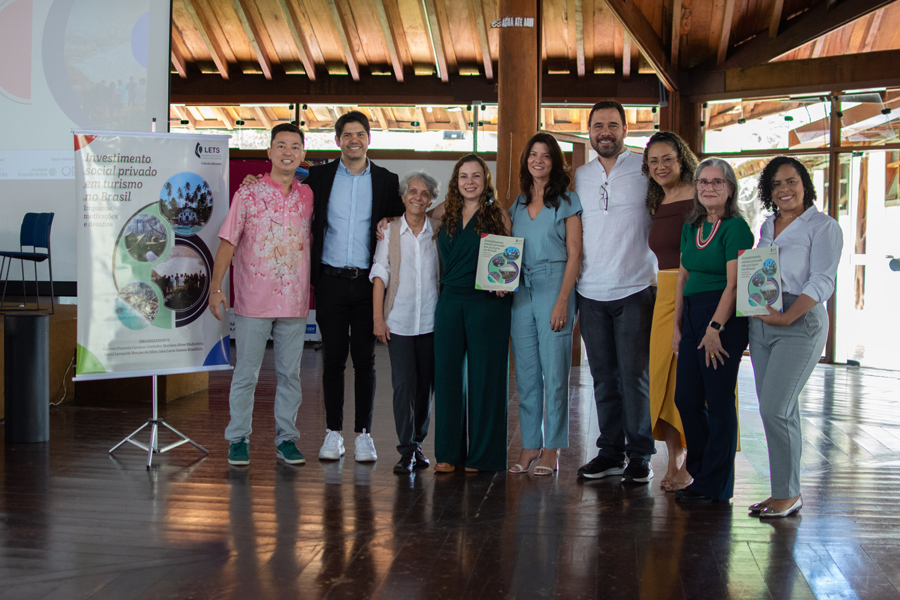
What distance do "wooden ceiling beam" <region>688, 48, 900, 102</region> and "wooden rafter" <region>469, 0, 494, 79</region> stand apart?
8.60 ft

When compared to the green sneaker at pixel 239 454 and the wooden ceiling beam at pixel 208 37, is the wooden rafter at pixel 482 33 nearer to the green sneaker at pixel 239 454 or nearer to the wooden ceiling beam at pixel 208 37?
the wooden ceiling beam at pixel 208 37

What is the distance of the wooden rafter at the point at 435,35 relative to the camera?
377 inches

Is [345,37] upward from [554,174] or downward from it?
upward

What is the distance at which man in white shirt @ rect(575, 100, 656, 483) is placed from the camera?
334 centimetres

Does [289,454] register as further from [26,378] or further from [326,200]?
[26,378]

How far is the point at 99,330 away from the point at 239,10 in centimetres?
718

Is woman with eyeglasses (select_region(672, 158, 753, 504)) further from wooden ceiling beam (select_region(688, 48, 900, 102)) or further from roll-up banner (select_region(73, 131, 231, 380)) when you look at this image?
wooden ceiling beam (select_region(688, 48, 900, 102))

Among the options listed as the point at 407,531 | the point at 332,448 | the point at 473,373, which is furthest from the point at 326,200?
the point at 407,531

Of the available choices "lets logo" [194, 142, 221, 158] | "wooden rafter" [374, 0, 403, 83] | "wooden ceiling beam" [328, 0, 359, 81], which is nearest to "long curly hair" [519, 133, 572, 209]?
"lets logo" [194, 142, 221, 158]

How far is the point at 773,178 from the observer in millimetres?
2953

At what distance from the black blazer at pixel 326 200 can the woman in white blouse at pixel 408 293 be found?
0.41 feet

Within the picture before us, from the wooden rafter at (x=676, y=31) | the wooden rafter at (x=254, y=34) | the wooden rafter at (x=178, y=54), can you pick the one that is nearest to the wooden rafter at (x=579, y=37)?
the wooden rafter at (x=676, y=31)

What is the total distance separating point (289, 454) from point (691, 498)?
1.89 m

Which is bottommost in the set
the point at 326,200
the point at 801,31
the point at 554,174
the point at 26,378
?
the point at 26,378
